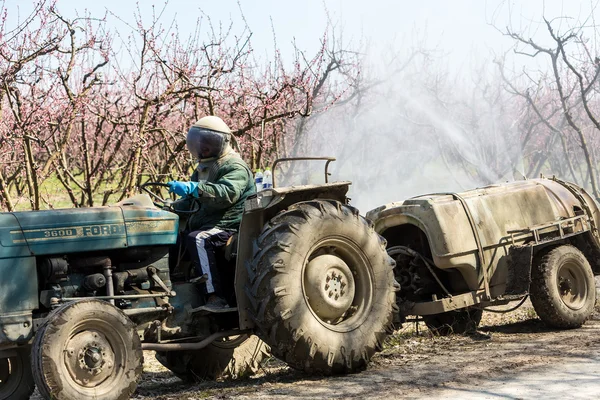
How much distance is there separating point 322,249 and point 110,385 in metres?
2.13

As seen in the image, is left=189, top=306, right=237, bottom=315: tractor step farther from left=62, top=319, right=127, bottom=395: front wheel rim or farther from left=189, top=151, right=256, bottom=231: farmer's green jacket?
left=62, top=319, right=127, bottom=395: front wheel rim

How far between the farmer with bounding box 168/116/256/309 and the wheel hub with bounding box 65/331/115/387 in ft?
3.56

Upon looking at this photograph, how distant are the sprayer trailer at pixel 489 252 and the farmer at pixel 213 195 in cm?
236

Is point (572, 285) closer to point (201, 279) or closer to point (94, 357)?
point (201, 279)

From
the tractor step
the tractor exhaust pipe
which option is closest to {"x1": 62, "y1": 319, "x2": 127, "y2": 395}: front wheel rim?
the tractor exhaust pipe

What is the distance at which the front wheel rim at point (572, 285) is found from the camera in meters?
9.28

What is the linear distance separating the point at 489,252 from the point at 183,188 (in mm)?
3860

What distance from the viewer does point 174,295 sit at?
6.47m

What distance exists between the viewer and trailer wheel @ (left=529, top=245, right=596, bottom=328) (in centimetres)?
895

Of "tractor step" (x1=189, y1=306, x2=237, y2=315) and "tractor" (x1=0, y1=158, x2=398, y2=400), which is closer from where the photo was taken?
"tractor" (x1=0, y1=158, x2=398, y2=400)

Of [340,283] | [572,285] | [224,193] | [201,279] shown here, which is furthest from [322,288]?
[572,285]

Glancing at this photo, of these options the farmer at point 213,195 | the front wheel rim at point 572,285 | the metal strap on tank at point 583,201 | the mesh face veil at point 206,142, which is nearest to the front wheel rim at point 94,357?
the farmer at point 213,195

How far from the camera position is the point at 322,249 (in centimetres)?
698

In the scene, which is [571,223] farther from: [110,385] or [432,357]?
[110,385]
